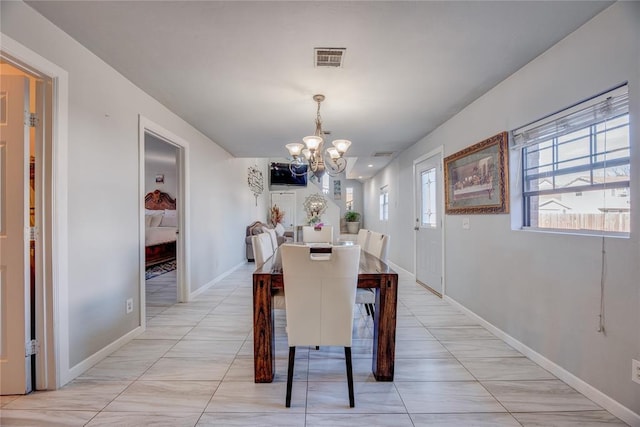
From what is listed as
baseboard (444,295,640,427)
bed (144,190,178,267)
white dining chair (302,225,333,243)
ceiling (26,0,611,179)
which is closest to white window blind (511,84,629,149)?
ceiling (26,0,611,179)

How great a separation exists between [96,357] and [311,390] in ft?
5.40

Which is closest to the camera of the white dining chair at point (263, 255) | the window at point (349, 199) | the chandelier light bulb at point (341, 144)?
the white dining chair at point (263, 255)

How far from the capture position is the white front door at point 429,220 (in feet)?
13.4

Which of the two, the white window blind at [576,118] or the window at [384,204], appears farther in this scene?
the window at [384,204]

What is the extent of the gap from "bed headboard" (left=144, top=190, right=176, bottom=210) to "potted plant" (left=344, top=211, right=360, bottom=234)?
6614 mm

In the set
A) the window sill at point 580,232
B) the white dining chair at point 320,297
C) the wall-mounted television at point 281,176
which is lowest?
the white dining chair at point 320,297

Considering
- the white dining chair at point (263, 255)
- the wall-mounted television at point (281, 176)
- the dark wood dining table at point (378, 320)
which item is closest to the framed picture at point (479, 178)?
the dark wood dining table at point (378, 320)

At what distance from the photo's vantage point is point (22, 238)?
1.84m

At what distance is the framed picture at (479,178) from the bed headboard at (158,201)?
21.8 ft

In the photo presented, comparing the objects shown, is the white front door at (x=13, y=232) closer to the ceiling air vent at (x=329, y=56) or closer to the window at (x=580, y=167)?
the ceiling air vent at (x=329, y=56)

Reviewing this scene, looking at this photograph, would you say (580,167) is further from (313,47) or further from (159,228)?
(159,228)

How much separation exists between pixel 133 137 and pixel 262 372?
2.32m

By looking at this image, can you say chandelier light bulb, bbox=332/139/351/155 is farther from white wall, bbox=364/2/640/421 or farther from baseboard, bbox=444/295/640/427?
baseboard, bbox=444/295/640/427

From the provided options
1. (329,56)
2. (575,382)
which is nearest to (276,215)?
(329,56)
